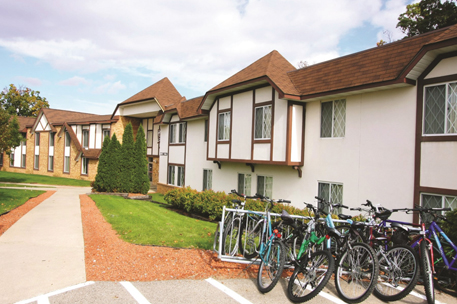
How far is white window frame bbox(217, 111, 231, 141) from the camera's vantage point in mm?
16656

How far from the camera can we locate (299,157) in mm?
13141

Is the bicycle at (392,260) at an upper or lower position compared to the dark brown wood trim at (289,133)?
lower

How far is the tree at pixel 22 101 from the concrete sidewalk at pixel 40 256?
5925cm

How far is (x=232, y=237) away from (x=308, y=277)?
8.20 ft

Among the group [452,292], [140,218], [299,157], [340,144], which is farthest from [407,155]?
[140,218]

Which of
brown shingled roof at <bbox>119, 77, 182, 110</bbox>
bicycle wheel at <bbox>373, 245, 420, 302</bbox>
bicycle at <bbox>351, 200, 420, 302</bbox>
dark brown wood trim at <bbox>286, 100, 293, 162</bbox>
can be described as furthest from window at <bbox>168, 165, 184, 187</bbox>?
bicycle wheel at <bbox>373, 245, 420, 302</bbox>

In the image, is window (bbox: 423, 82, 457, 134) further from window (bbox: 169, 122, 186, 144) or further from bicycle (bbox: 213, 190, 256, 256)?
window (bbox: 169, 122, 186, 144)

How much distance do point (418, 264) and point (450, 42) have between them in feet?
20.5

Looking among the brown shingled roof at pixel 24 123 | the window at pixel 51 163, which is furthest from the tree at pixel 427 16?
the brown shingled roof at pixel 24 123

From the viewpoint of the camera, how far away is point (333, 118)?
481 inches

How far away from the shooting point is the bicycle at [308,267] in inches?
189

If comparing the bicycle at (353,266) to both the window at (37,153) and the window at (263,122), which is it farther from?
the window at (37,153)

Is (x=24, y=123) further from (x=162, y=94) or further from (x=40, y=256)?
(x=40, y=256)

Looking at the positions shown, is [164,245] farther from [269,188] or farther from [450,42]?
[450,42]
